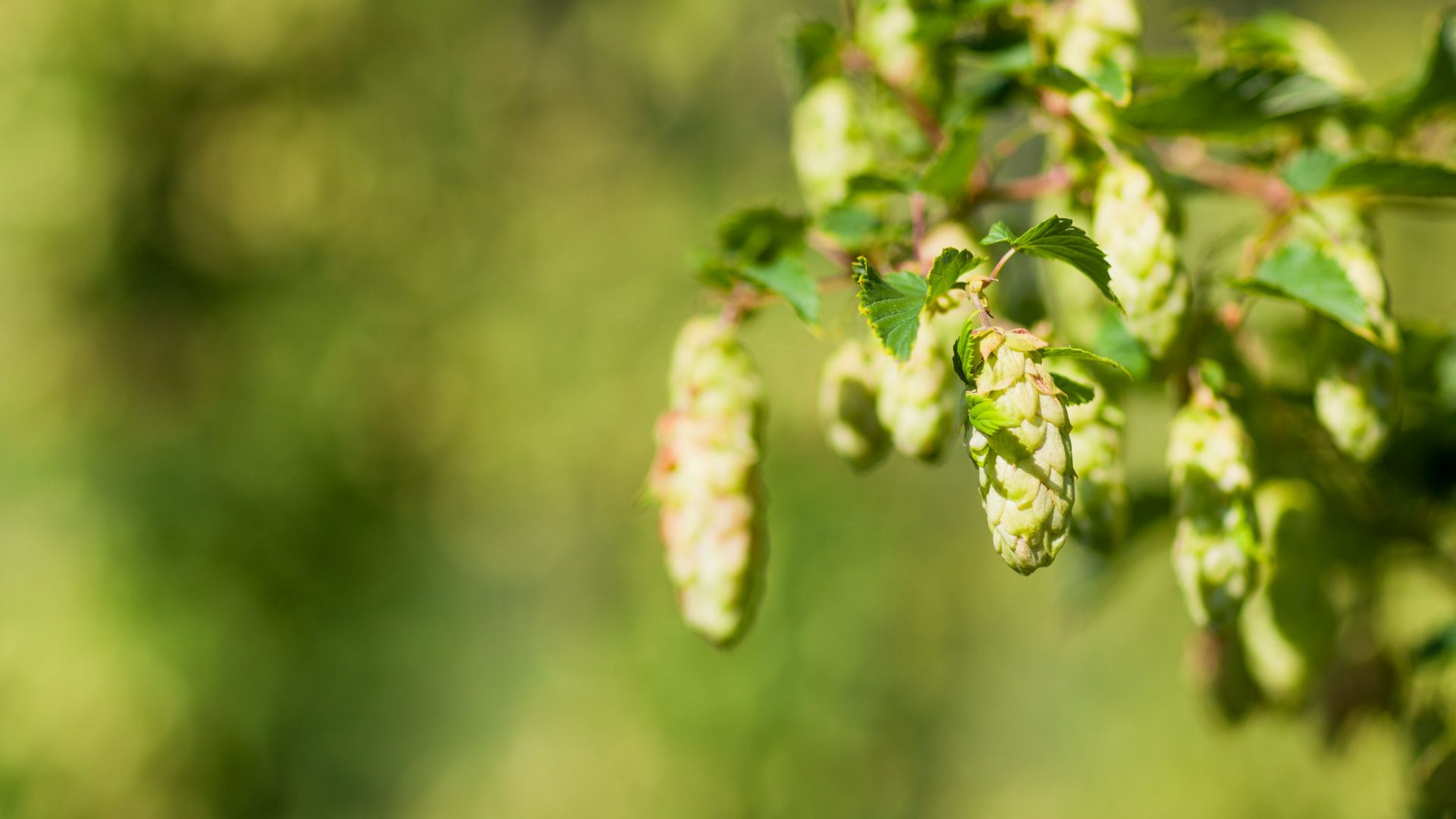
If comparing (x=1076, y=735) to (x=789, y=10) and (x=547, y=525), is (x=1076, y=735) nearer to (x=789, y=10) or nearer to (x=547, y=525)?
(x=547, y=525)

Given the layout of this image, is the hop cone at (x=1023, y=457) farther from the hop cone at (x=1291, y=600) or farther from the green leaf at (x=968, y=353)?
the hop cone at (x=1291, y=600)

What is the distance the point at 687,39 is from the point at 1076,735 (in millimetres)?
1715

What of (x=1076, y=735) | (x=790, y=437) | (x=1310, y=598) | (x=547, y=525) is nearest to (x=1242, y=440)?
(x=1310, y=598)

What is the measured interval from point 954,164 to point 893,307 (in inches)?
4.4

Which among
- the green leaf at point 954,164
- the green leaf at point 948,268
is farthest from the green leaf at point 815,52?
the green leaf at point 948,268

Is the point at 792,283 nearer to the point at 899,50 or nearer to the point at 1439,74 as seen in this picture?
the point at 899,50

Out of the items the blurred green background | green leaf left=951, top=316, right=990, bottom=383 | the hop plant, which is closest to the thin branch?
the hop plant

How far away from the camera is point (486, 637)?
2.88 m

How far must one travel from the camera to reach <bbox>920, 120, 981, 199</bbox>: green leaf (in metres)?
0.46

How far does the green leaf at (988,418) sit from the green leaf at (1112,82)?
0.57 feet

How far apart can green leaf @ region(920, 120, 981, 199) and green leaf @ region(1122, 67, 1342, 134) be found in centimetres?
7

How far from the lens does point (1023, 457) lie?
34cm

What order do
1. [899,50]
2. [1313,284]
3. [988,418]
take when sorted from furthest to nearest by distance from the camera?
[899,50]
[1313,284]
[988,418]

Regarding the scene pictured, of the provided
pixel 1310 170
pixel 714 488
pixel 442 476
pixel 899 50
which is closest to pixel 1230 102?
pixel 1310 170
